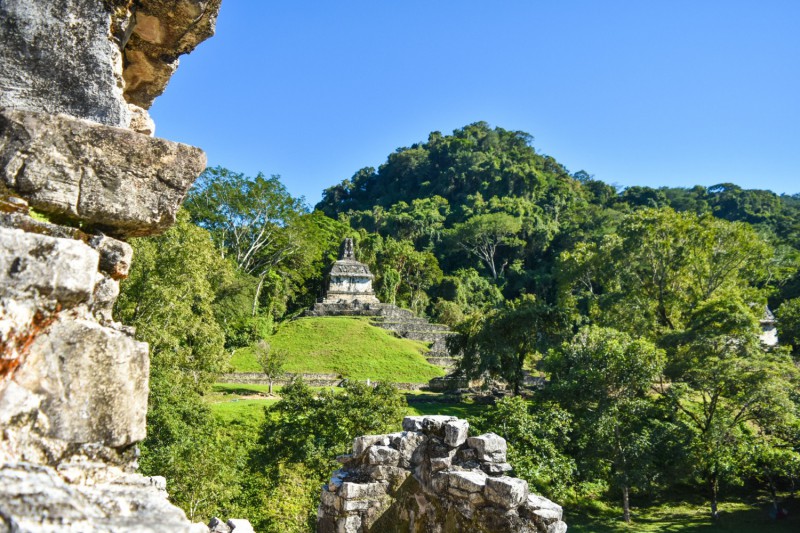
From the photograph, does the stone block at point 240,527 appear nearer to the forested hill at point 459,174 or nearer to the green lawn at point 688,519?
the green lawn at point 688,519

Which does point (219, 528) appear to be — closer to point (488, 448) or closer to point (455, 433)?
point (455, 433)

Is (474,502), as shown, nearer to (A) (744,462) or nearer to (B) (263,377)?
(A) (744,462)

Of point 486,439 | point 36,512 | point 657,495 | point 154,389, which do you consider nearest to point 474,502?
point 486,439

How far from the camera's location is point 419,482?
736cm

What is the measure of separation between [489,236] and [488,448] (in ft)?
211

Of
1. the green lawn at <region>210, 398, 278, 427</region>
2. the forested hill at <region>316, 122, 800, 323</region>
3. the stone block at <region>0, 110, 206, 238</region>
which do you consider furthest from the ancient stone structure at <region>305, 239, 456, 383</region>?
the stone block at <region>0, 110, 206, 238</region>

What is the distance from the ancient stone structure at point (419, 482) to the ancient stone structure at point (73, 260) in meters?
5.14

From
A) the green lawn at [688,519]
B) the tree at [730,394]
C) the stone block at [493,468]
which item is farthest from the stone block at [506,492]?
the tree at [730,394]

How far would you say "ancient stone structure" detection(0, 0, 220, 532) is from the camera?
1.98m

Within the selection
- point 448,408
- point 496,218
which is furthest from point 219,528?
point 496,218

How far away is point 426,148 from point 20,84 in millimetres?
115764

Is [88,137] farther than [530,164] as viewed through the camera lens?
No

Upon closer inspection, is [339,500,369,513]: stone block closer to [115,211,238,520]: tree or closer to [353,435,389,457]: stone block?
[353,435,389,457]: stone block

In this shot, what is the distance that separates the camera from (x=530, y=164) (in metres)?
90.4
